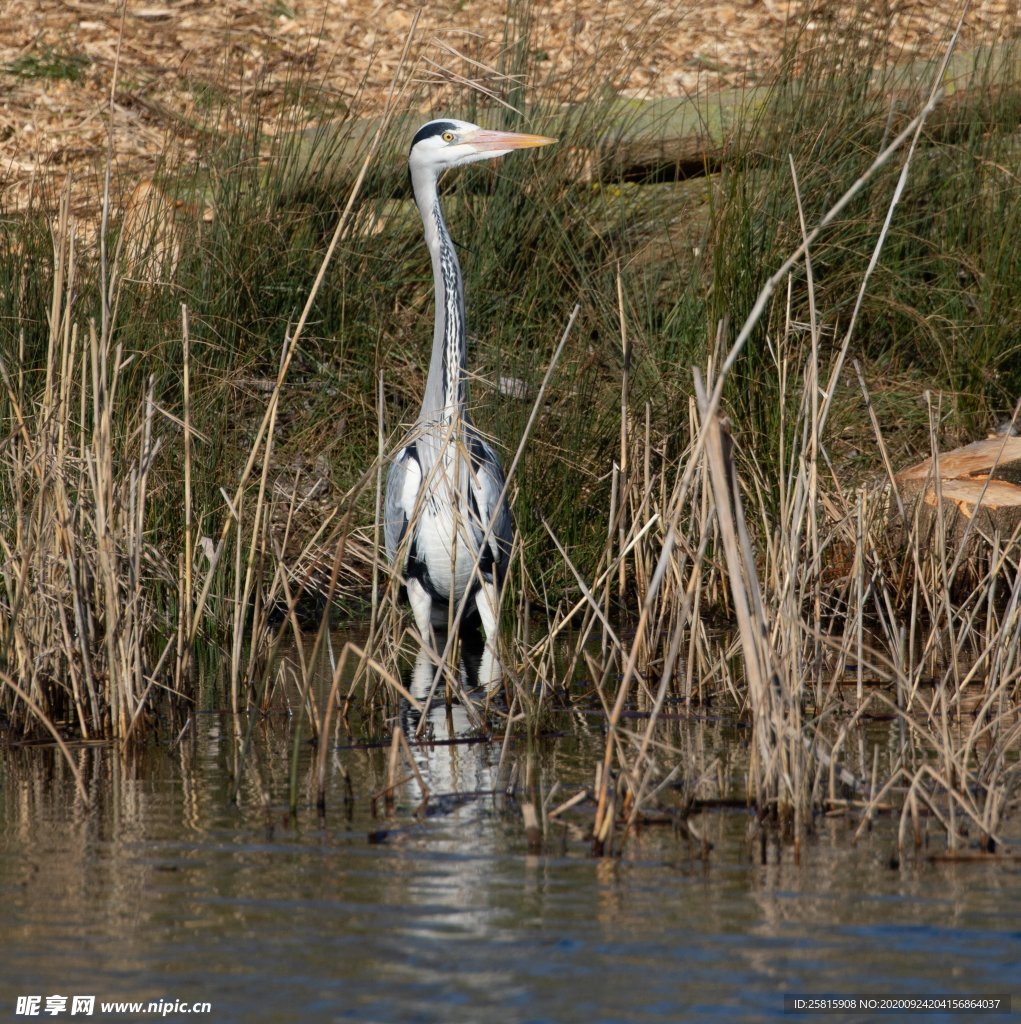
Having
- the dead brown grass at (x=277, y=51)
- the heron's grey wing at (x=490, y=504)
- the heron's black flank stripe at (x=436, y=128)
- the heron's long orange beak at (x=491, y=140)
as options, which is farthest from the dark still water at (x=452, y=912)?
the dead brown grass at (x=277, y=51)

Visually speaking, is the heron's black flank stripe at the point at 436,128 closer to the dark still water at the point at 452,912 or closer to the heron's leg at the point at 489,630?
the heron's leg at the point at 489,630

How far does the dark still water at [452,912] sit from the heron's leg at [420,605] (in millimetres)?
1881

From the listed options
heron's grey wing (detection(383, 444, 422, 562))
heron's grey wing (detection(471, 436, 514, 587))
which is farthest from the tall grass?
heron's grey wing (detection(383, 444, 422, 562))

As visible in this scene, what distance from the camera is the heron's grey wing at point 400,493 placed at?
225 inches

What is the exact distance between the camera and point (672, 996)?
2.64 meters

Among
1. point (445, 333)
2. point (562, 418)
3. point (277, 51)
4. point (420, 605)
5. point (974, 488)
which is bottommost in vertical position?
point (420, 605)

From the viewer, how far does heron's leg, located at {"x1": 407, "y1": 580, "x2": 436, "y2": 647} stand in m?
5.84

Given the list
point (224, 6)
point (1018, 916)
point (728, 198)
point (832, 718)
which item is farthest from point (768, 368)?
point (224, 6)

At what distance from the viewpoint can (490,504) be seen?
562cm

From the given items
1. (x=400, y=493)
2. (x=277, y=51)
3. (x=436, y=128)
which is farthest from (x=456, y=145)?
(x=277, y=51)

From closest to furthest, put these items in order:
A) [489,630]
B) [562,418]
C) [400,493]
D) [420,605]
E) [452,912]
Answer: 1. [452,912]
2. [489,630]
3. [400,493]
4. [420,605]
5. [562,418]

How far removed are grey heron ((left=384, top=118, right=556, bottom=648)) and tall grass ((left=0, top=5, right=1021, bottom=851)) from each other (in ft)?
0.76

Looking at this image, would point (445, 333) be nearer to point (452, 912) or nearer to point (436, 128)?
point (436, 128)

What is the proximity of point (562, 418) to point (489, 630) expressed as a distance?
1.75 metres
